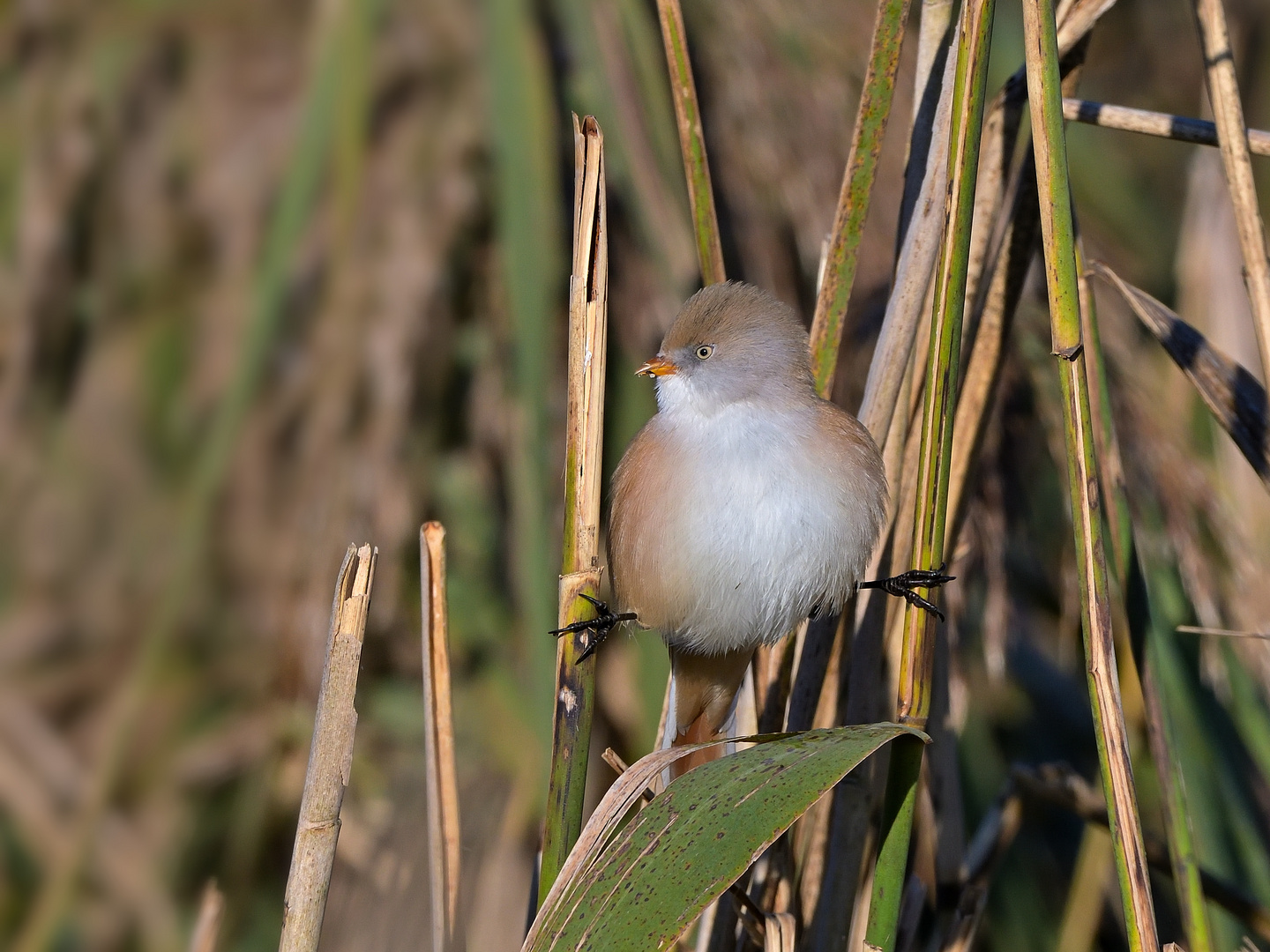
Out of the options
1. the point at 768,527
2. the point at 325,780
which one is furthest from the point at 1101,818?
the point at 325,780

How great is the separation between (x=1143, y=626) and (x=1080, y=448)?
0.44 m

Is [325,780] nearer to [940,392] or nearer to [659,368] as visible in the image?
[940,392]

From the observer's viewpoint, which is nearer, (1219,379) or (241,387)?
(1219,379)

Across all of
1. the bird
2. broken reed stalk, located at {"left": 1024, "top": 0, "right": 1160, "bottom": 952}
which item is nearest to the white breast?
the bird

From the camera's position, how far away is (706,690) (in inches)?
72.7

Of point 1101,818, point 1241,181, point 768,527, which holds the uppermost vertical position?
point 1241,181

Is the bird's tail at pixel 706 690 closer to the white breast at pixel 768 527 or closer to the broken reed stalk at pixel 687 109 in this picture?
the white breast at pixel 768 527

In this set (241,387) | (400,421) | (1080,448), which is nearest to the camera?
(1080,448)

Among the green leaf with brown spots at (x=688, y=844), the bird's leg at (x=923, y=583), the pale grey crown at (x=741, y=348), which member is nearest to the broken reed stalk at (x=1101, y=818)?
the bird's leg at (x=923, y=583)

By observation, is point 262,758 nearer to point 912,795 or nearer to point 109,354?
point 109,354

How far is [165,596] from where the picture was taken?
2.17 meters

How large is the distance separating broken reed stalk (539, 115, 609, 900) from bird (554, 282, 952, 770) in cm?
38

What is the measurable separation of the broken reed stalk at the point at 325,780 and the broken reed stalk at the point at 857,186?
0.79 m

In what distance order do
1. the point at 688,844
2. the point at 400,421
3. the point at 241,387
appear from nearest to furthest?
the point at 688,844
the point at 241,387
the point at 400,421
